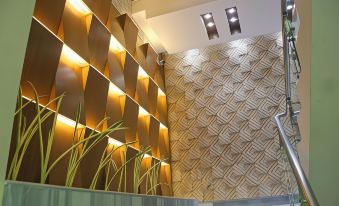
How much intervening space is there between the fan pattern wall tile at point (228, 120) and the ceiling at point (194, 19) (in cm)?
33

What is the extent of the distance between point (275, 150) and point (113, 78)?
2.71 metres

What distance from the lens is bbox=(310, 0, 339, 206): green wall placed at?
4.21ft

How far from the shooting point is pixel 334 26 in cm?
133

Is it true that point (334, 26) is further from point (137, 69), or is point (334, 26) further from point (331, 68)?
point (137, 69)

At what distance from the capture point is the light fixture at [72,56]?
132 inches

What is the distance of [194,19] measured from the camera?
543 centimetres

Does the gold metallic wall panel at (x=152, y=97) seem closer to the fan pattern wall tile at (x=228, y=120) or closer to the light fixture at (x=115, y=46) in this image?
the fan pattern wall tile at (x=228, y=120)

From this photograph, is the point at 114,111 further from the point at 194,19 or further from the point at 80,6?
the point at 194,19

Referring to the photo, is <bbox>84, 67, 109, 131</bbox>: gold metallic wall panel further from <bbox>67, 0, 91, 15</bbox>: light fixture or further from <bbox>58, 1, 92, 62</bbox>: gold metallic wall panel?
<bbox>67, 0, 91, 15</bbox>: light fixture

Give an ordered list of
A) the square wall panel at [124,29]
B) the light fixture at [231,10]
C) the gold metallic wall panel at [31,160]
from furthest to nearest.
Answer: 1. the light fixture at [231,10]
2. the square wall panel at [124,29]
3. the gold metallic wall panel at [31,160]

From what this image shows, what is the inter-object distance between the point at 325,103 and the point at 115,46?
3589mm

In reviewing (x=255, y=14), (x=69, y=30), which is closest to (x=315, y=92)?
(x=69, y=30)

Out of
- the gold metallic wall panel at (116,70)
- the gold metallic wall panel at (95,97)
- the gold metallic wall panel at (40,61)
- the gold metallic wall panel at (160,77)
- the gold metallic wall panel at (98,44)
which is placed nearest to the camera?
the gold metallic wall panel at (40,61)

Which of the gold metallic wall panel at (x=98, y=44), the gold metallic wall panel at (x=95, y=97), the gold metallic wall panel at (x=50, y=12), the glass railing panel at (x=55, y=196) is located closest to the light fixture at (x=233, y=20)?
the gold metallic wall panel at (x=98, y=44)
